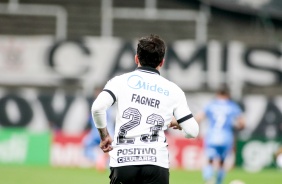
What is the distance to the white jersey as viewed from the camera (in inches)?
262

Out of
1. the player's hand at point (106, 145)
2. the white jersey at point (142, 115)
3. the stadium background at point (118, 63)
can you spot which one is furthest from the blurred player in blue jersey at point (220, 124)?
the player's hand at point (106, 145)

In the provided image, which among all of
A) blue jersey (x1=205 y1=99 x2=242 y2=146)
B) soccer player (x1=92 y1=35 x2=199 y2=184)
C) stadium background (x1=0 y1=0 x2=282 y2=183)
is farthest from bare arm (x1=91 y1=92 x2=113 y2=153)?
stadium background (x1=0 y1=0 x2=282 y2=183)

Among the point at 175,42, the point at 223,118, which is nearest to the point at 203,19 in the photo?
the point at 175,42

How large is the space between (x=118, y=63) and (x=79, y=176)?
7.03 metres

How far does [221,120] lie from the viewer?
16547mm

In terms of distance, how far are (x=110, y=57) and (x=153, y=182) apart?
726 inches

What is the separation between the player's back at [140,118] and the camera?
666cm

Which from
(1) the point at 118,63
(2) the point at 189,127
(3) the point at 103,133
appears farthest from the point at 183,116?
(1) the point at 118,63

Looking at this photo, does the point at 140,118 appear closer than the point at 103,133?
Yes

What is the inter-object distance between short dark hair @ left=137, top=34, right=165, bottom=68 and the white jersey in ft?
0.24

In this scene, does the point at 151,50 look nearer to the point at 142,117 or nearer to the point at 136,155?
the point at 142,117

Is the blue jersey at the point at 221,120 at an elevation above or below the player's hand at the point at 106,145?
above

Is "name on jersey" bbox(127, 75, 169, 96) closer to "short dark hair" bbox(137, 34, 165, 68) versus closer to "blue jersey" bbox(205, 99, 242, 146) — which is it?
"short dark hair" bbox(137, 34, 165, 68)

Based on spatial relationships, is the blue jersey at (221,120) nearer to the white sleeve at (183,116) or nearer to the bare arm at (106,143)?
the white sleeve at (183,116)
